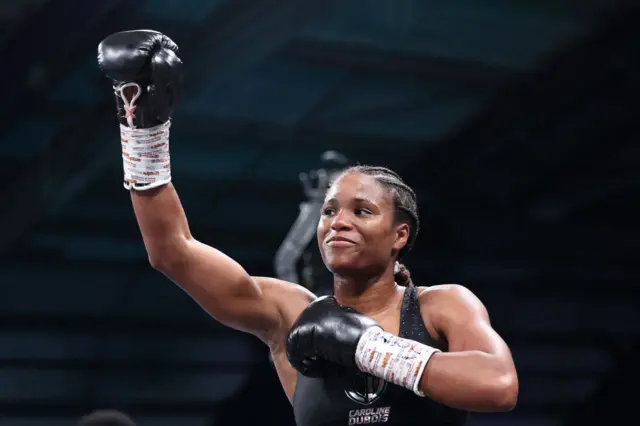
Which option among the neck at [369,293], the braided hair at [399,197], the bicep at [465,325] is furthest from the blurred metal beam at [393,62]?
the bicep at [465,325]

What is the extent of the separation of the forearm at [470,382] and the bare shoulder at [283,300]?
48cm

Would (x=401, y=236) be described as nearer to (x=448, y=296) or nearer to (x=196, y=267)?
(x=448, y=296)

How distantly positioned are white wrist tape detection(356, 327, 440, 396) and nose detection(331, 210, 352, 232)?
0.30 metres

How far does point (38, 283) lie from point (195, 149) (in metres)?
2.01

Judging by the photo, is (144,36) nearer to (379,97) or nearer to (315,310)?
(315,310)

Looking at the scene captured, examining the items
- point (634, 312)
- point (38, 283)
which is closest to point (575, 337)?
point (634, 312)

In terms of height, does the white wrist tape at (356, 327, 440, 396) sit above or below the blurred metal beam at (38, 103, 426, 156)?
above

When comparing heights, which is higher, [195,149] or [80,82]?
[80,82]

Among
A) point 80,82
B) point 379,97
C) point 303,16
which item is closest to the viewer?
point 303,16

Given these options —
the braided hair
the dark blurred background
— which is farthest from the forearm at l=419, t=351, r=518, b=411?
the dark blurred background

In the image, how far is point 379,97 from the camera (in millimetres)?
7324

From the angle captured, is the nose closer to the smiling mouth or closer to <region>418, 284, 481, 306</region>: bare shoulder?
the smiling mouth

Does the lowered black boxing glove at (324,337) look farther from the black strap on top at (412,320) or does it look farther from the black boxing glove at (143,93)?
the black boxing glove at (143,93)

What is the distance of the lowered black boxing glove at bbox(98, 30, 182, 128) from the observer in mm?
2154
